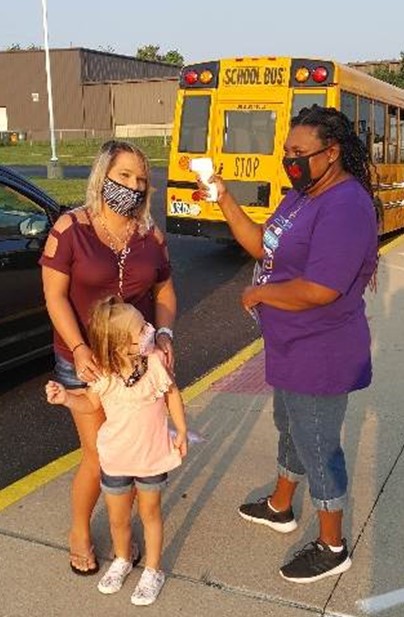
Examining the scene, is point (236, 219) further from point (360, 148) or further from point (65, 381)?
point (65, 381)

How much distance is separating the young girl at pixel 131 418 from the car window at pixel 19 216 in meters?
2.69

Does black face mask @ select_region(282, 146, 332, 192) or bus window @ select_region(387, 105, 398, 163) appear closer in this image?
black face mask @ select_region(282, 146, 332, 192)

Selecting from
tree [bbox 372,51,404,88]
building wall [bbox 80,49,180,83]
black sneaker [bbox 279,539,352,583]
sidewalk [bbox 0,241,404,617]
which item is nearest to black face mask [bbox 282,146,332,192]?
black sneaker [bbox 279,539,352,583]

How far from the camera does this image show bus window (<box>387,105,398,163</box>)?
1227 cm

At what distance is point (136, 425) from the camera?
277 cm

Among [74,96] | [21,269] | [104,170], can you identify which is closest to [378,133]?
[21,269]

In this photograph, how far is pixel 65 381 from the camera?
117 inches

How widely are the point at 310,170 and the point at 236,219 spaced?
55 cm

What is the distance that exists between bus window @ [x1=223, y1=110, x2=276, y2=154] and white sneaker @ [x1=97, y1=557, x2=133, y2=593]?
7834 mm

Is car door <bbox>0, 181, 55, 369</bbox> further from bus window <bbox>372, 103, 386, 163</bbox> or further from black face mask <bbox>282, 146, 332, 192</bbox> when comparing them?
bus window <bbox>372, 103, 386, 163</bbox>

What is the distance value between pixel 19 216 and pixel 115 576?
3.16 metres

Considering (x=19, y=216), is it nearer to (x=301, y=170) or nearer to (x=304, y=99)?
(x=301, y=170)

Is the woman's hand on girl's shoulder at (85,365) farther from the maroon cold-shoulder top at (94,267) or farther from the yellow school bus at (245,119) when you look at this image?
the yellow school bus at (245,119)

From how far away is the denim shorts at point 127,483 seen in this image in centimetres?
284
